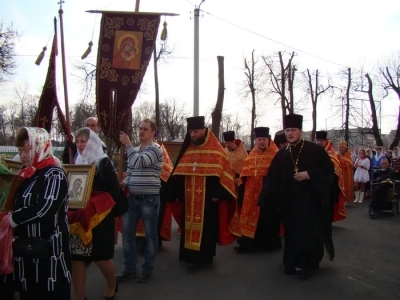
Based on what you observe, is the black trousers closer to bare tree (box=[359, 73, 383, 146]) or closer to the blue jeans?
the blue jeans

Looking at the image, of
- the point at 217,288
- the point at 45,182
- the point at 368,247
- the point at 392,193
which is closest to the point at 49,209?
the point at 45,182

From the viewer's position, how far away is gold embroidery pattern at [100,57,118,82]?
14.8 ft

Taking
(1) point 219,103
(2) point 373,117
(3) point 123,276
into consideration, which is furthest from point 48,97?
(2) point 373,117

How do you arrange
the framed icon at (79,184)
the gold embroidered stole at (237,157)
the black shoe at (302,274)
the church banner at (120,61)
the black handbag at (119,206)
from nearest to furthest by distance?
the framed icon at (79,184) → the black handbag at (119,206) → the church banner at (120,61) → the black shoe at (302,274) → the gold embroidered stole at (237,157)

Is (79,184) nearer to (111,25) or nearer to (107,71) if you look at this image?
(107,71)

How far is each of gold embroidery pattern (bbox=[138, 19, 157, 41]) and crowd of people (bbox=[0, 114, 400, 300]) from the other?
3.17ft

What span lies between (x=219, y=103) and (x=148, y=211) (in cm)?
1759

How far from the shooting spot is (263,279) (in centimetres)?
512

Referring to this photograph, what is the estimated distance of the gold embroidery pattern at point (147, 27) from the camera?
457 centimetres

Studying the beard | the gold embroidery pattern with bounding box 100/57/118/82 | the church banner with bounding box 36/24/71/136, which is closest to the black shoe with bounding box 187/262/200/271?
the beard

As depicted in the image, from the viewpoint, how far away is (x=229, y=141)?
8266mm

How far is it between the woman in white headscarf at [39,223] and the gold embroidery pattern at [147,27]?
81.3 inches

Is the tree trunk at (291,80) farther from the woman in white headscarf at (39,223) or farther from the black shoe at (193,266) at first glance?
the woman in white headscarf at (39,223)

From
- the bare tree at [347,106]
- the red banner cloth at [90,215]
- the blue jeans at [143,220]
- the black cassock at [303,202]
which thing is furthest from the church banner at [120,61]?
the bare tree at [347,106]
